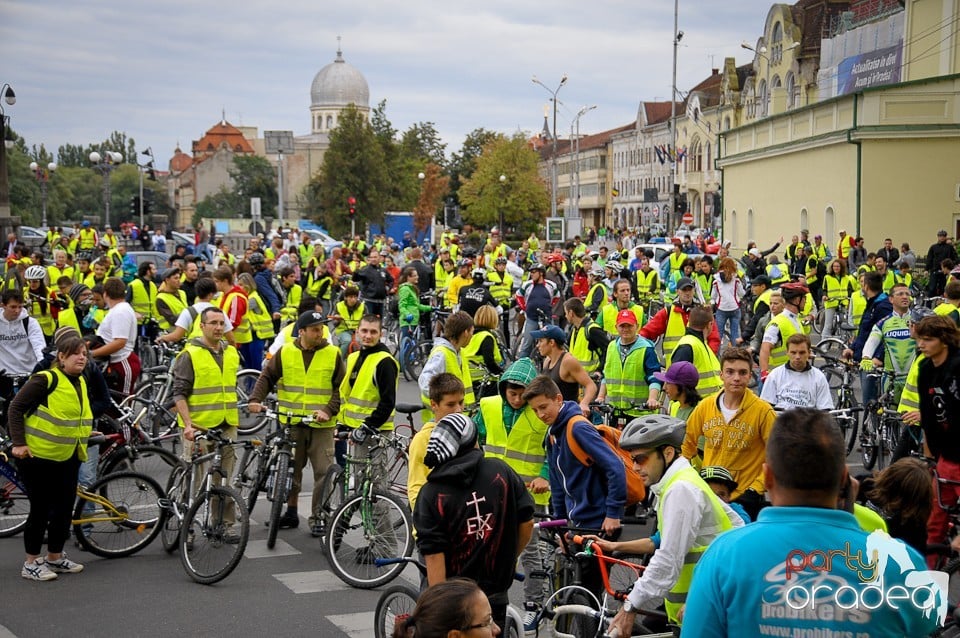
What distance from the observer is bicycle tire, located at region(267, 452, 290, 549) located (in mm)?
9062

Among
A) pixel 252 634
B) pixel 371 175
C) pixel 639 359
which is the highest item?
pixel 371 175

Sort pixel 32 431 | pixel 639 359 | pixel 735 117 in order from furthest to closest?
pixel 735 117
pixel 639 359
pixel 32 431

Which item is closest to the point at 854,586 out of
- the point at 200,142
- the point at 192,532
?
the point at 192,532

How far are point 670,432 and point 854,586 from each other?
7.76 feet

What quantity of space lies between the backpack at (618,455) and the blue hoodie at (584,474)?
0.10ft

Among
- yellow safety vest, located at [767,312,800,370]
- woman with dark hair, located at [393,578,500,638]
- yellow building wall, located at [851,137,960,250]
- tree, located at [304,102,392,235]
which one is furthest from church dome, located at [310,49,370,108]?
woman with dark hair, located at [393,578,500,638]

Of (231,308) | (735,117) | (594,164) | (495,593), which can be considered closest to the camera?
(495,593)

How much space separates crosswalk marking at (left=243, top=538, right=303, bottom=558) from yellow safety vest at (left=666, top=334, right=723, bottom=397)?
3.67 metres

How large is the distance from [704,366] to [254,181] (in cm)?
11077

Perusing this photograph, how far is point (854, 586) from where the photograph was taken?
2.93 m

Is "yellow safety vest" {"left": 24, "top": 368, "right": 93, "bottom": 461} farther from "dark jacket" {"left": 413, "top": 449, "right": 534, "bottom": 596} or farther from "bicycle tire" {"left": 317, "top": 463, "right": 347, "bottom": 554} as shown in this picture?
"dark jacket" {"left": 413, "top": 449, "right": 534, "bottom": 596}

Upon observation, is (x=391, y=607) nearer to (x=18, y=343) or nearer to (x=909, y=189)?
(x=18, y=343)

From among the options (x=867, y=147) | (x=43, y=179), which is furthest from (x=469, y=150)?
(x=867, y=147)

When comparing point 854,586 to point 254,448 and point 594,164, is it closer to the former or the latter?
point 254,448
